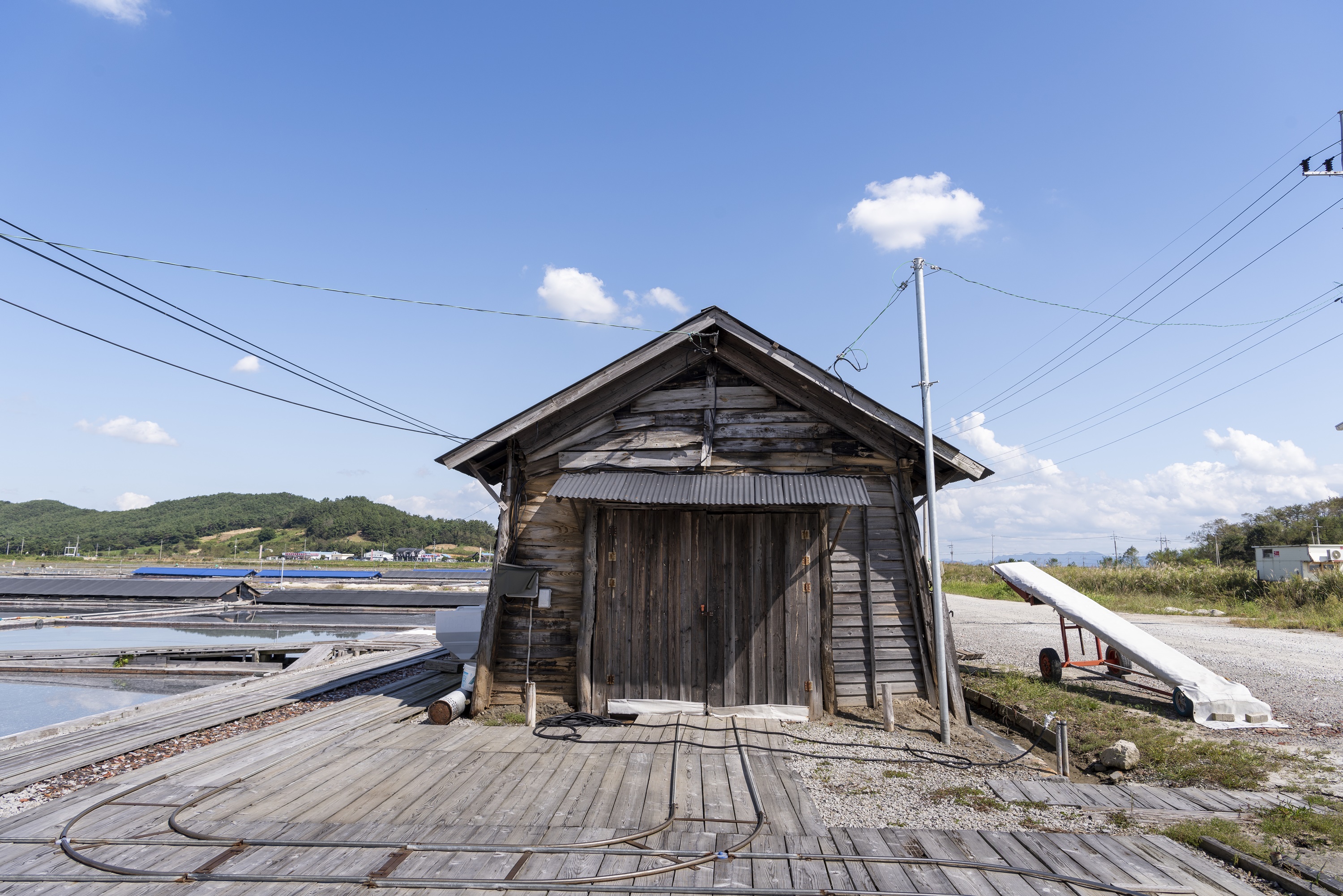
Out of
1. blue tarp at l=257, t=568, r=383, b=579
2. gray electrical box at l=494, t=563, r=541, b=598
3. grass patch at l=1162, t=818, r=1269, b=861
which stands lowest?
blue tarp at l=257, t=568, r=383, b=579

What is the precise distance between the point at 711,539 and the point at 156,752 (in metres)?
6.76

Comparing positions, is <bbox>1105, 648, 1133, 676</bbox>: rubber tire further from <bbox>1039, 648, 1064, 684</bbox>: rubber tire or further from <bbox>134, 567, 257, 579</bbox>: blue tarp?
<bbox>134, 567, 257, 579</bbox>: blue tarp

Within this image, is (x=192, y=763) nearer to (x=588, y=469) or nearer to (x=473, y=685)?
(x=473, y=685)

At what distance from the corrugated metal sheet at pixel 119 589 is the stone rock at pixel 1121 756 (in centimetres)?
3458

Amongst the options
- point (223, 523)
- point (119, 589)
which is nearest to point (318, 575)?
point (119, 589)

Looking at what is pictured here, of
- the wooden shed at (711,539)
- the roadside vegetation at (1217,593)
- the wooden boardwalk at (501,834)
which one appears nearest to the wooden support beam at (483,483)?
the wooden shed at (711,539)

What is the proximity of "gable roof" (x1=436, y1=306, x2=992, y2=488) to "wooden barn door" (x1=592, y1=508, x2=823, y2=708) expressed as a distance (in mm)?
1423

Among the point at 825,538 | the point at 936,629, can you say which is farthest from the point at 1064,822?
the point at 825,538

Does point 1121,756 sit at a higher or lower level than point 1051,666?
lower

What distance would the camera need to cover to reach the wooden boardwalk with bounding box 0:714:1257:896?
13.0 feet

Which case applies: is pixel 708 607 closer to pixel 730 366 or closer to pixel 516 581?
pixel 516 581

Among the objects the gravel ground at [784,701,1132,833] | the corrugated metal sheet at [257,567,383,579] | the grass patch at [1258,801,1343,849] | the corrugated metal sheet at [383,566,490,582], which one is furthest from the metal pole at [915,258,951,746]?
the corrugated metal sheet at [257,567,383,579]

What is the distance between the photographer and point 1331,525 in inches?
2244

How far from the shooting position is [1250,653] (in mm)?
13875
